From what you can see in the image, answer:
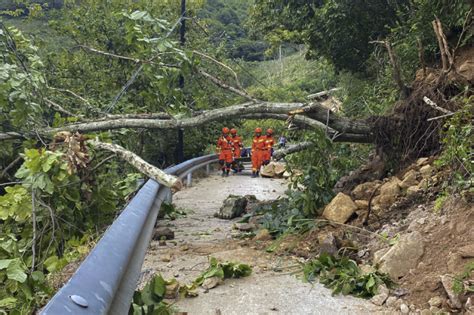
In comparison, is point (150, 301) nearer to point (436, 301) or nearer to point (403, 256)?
point (436, 301)

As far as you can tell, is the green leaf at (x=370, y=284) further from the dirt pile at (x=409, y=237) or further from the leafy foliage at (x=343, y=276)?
the dirt pile at (x=409, y=237)

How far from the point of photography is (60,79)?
1339 cm

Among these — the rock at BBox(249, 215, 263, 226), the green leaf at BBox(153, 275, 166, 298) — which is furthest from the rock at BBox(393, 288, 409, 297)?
the rock at BBox(249, 215, 263, 226)

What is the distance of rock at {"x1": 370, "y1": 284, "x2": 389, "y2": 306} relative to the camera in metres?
3.21

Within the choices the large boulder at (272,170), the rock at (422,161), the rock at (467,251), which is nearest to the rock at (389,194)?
the rock at (422,161)

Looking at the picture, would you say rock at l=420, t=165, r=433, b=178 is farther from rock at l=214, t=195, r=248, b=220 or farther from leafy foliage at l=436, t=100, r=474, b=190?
rock at l=214, t=195, r=248, b=220

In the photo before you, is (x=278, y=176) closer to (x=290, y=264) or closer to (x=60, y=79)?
(x=60, y=79)

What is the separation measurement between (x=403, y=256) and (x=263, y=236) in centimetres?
192

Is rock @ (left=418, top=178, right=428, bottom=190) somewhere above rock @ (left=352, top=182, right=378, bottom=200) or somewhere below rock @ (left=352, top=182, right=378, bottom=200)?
above

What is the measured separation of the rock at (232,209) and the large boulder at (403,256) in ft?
11.5

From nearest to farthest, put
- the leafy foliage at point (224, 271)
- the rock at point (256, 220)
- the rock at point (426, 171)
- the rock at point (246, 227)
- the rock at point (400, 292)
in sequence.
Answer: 1. the rock at point (400, 292)
2. the leafy foliage at point (224, 271)
3. the rock at point (426, 171)
4. the rock at point (246, 227)
5. the rock at point (256, 220)

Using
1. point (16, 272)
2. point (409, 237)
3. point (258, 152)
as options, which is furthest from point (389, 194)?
point (258, 152)

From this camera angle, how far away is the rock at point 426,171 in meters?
5.23

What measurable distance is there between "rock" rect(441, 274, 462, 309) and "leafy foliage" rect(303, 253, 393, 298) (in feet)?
1.35
